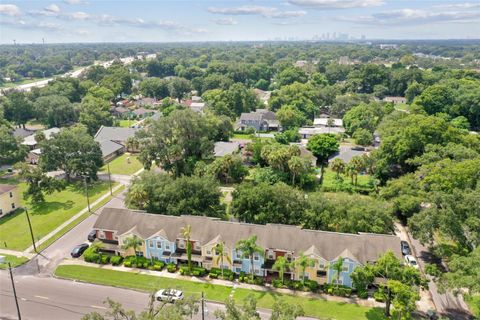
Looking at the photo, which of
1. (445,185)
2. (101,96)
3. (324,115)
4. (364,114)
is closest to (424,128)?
(445,185)

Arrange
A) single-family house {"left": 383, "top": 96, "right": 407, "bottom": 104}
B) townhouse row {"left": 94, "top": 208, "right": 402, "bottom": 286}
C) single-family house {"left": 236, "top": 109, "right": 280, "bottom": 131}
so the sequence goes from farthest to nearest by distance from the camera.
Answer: single-family house {"left": 383, "top": 96, "right": 407, "bottom": 104}
single-family house {"left": 236, "top": 109, "right": 280, "bottom": 131}
townhouse row {"left": 94, "top": 208, "right": 402, "bottom": 286}

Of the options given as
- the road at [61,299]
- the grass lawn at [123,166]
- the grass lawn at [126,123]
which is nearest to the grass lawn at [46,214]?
the grass lawn at [123,166]

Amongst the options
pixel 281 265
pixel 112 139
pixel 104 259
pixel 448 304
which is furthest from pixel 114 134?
pixel 448 304

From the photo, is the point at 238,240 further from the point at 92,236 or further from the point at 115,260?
the point at 92,236

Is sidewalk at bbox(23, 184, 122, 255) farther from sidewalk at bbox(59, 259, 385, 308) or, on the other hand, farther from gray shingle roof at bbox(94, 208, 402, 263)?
gray shingle roof at bbox(94, 208, 402, 263)

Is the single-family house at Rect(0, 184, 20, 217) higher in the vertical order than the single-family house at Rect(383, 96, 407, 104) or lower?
lower

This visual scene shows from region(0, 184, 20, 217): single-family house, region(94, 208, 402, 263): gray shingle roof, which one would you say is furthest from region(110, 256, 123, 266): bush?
region(0, 184, 20, 217): single-family house

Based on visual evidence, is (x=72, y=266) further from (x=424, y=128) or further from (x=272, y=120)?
(x=272, y=120)
